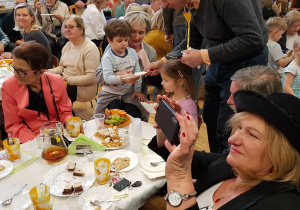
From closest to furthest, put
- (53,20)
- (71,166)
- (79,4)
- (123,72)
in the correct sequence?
1. (71,166)
2. (123,72)
3. (53,20)
4. (79,4)

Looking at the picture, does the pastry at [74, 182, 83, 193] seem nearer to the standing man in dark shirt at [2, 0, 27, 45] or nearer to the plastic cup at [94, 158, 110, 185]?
the plastic cup at [94, 158, 110, 185]

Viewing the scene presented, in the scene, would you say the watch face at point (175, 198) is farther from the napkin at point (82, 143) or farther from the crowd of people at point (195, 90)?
the napkin at point (82, 143)

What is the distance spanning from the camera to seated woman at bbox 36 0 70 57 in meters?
5.39

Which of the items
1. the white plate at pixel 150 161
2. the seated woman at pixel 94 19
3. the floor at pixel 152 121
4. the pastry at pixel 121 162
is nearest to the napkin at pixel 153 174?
the white plate at pixel 150 161

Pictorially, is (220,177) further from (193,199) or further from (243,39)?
(243,39)

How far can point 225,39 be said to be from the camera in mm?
1918

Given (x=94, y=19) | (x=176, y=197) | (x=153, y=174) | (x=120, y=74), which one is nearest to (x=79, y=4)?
(x=94, y=19)

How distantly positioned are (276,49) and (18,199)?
12.3 feet

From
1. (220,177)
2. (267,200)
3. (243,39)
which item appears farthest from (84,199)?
(243,39)

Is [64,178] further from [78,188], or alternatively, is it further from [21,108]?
[21,108]

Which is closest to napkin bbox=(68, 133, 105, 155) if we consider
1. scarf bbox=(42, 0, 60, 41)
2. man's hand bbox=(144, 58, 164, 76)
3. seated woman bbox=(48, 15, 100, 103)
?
man's hand bbox=(144, 58, 164, 76)

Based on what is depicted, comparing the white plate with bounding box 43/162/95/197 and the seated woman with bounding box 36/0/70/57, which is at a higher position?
the seated woman with bounding box 36/0/70/57

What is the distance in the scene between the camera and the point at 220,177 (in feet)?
4.43

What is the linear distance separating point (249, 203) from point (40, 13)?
18.6 feet
